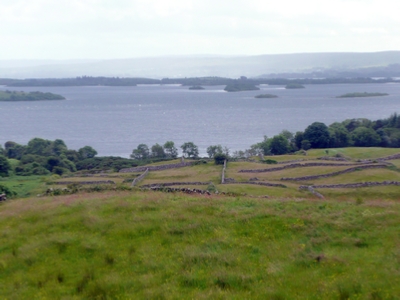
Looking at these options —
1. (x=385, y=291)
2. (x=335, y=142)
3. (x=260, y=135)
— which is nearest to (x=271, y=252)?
(x=385, y=291)

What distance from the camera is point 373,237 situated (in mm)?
14258

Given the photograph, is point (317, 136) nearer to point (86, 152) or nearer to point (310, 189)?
point (86, 152)

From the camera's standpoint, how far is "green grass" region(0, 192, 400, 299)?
38.0 feet

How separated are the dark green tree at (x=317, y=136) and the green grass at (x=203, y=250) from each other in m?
68.4

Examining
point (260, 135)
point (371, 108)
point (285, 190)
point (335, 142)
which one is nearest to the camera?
point (285, 190)

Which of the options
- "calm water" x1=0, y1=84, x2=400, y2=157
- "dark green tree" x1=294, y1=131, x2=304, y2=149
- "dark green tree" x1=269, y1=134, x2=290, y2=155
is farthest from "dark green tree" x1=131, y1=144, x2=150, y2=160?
"dark green tree" x1=294, y1=131, x2=304, y2=149

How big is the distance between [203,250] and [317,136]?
75.6 metres

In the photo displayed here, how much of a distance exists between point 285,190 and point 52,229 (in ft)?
80.5

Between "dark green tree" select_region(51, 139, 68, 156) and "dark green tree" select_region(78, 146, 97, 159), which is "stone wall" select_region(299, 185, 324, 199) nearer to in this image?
"dark green tree" select_region(78, 146, 97, 159)

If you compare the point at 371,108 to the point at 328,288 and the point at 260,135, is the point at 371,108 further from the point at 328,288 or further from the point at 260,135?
the point at 328,288

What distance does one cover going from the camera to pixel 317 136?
8600 centimetres

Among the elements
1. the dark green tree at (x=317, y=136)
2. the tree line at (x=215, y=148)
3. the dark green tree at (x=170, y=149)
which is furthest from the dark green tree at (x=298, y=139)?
the dark green tree at (x=170, y=149)

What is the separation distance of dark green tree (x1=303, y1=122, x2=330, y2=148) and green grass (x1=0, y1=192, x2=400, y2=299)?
68383 millimetres

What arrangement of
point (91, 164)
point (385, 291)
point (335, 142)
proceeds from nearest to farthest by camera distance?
point (385, 291) < point (91, 164) < point (335, 142)
